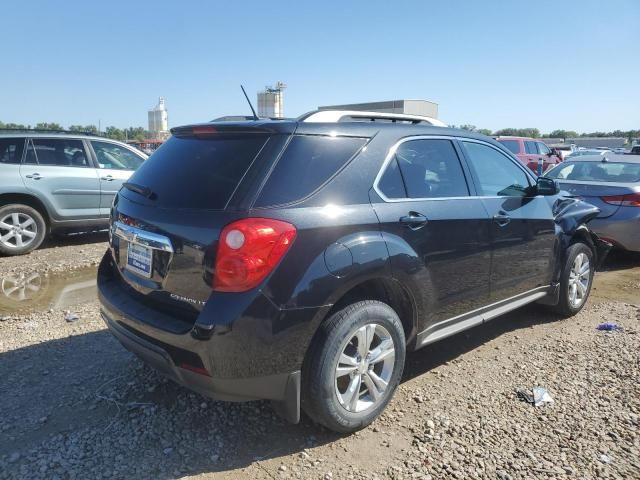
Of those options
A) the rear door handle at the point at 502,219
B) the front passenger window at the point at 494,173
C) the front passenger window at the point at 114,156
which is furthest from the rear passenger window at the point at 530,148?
the rear door handle at the point at 502,219

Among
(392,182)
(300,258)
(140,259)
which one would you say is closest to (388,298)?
(392,182)

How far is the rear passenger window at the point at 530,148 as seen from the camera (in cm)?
1696

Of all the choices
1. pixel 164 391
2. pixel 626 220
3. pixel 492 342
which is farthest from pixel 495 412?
pixel 626 220

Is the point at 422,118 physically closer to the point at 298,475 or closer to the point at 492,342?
the point at 492,342

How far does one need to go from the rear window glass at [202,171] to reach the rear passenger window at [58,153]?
201 inches

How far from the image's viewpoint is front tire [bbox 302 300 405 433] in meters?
2.59

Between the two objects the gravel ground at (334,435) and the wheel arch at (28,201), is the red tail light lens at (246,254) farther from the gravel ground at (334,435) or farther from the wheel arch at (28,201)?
the wheel arch at (28,201)

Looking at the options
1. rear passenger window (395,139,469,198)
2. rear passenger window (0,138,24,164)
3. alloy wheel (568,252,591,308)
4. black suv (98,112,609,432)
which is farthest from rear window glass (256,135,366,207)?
rear passenger window (0,138,24,164)

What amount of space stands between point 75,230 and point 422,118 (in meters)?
5.97

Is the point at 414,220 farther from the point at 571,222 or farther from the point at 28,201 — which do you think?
the point at 28,201

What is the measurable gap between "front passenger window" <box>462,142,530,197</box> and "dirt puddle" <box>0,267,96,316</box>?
401 centimetres

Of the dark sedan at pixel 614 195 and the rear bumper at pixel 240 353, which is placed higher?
the dark sedan at pixel 614 195

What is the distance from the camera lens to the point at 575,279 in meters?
4.77

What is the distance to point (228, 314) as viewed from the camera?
231 centimetres
